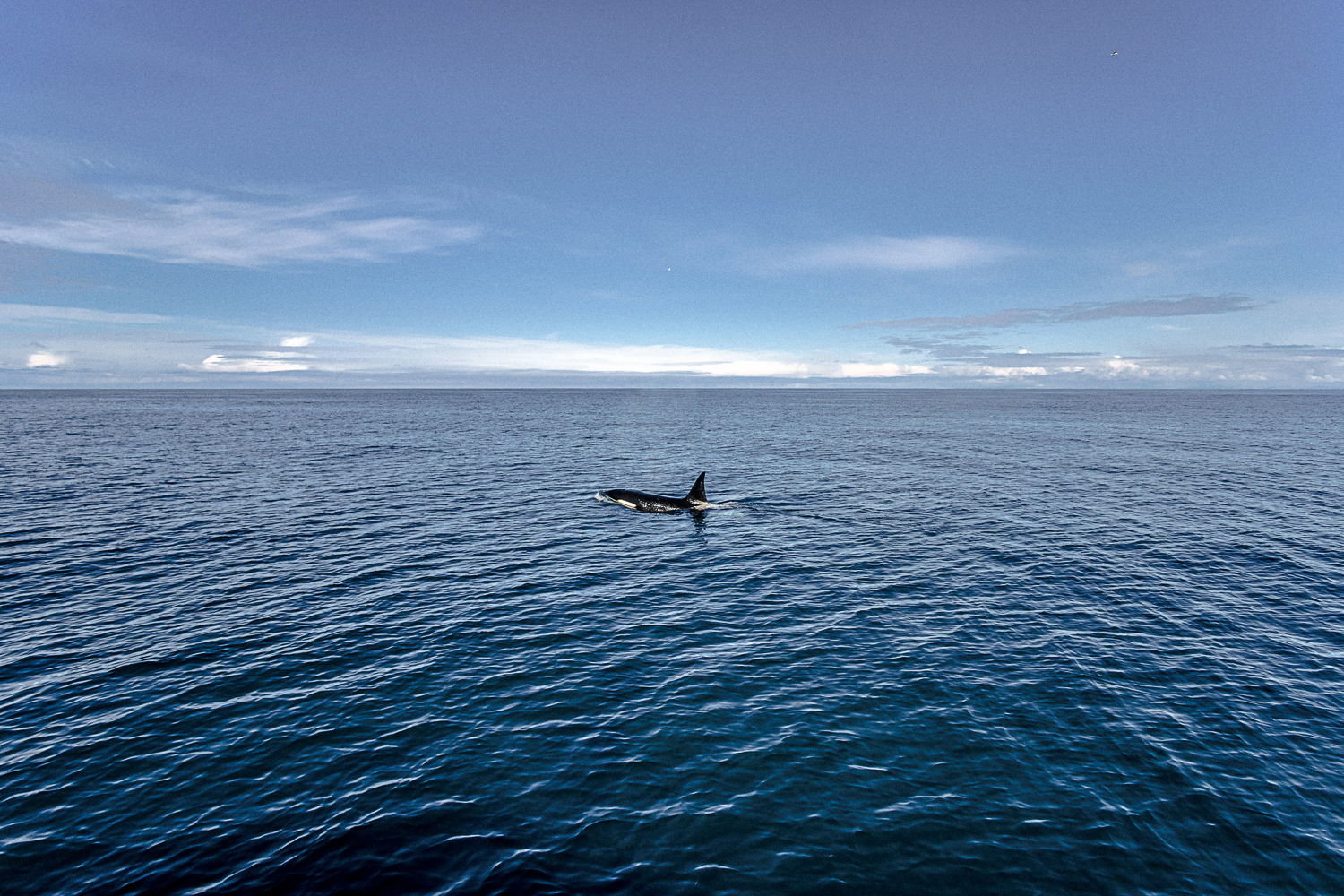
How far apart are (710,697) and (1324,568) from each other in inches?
1423

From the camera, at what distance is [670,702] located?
20000mm

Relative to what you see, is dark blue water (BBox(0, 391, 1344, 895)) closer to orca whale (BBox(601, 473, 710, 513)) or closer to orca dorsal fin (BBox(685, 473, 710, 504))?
orca whale (BBox(601, 473, 710, 513))

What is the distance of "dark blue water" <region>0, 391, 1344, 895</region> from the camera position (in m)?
13.7

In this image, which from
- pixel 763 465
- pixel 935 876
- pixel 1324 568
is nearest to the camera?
pixel 935 876

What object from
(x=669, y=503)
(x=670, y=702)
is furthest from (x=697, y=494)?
(x=670, y=702)

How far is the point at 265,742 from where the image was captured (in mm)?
17531

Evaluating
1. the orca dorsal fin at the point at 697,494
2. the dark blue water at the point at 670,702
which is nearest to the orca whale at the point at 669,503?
the orca dorsal fin at the point at 697,494

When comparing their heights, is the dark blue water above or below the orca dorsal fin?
below

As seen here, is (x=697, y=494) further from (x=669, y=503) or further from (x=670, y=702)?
(x=670, y=702)

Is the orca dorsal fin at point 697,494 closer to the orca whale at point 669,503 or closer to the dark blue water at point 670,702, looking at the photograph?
the orca whale at point 669,503

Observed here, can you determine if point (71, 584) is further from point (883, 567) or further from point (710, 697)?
point (883, 567)

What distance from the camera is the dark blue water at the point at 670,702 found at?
13.7m

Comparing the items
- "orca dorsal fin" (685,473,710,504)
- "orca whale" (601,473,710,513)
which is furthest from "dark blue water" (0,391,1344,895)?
"orca dorsal fin" (685,473,710,504)

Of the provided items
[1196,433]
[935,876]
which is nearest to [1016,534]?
[935,876]
